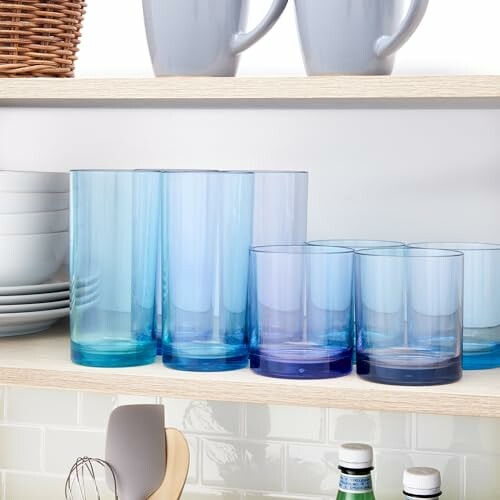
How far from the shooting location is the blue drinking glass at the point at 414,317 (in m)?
Result: 1.06

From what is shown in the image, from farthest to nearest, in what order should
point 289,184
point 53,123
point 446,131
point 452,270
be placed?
point 53,123
point 446,131
point 289,184
point 452,270

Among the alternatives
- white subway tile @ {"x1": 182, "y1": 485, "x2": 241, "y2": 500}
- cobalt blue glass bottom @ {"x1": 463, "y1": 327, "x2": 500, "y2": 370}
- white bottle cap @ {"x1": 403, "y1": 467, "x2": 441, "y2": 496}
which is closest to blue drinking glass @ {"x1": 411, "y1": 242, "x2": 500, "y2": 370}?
cobalt blue glass bottom @ {"x1": 463, "y1": 327, "x2": 500, "y2": 370}

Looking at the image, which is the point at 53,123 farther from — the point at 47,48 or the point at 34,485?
the point at 34,485

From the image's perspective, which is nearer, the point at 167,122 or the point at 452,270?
the point at 452,270

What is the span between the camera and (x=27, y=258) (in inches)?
49.7

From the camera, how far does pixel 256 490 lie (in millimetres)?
1458

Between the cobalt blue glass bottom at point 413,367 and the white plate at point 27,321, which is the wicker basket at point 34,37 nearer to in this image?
the white plate at point 27,321

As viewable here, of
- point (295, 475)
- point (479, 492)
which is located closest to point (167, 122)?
point (295, 475)

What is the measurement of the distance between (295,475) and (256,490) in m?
0.06

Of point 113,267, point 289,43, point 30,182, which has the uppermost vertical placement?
point 289,43

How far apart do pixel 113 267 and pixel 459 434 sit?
57 centimetres

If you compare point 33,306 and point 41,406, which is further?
point 41,406

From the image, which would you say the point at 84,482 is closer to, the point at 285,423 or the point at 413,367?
the point at 285,423

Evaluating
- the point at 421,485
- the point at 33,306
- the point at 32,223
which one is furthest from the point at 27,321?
the point at 421,485
